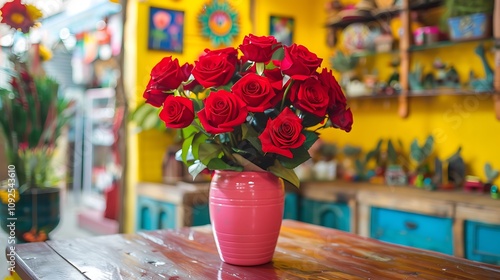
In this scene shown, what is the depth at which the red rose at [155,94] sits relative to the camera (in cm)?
123

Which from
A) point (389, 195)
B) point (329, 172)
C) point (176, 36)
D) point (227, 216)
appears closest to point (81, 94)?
point (176, 36)

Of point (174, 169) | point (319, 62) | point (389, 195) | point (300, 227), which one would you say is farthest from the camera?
point (174, 169)

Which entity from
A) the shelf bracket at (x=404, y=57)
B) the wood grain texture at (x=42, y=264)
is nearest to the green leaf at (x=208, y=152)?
the wood grain texture at (x=42, y=264)

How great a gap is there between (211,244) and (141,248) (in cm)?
20

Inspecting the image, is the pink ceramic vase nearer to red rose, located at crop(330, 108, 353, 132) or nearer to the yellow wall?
red rose, located at crop(330, 108, 353, 132)

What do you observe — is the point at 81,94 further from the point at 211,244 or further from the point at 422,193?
the point at 211,244

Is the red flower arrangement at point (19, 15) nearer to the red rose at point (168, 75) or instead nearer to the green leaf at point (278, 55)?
the red rose at point (168, 75)

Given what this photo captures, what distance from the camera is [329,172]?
3.51 meters

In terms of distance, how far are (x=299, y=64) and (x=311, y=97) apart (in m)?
0.08

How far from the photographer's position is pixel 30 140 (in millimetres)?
2270

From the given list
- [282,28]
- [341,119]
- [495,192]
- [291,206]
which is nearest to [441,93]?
[495,192]

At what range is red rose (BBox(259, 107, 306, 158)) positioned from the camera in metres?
1.13

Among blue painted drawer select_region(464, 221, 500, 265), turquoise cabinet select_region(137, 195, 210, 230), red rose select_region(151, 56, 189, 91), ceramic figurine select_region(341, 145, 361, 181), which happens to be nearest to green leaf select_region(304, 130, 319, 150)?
red rose select_region(151, 56, 189, 91)

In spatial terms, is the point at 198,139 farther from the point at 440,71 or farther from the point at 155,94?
→ the point at 440,71
